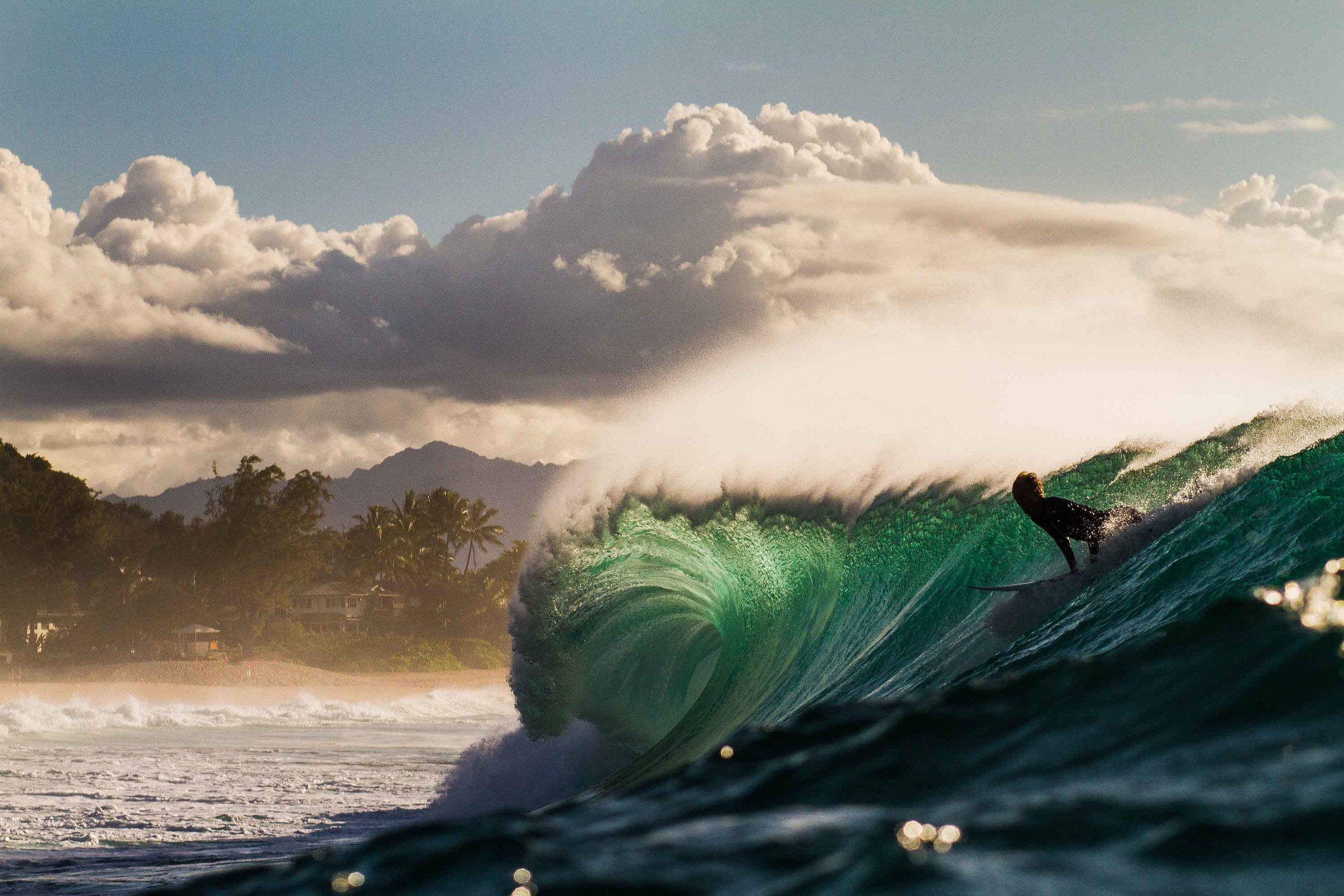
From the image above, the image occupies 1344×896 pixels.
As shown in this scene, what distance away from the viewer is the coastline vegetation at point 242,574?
80.8 meters

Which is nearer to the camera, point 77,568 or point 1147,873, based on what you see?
point 1147,873

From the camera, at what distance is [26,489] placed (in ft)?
263

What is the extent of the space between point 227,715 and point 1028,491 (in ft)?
145

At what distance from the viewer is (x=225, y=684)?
7512 centimetres

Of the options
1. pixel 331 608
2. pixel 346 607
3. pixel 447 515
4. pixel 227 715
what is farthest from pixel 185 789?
pixel 331 608

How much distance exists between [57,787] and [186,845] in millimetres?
8573

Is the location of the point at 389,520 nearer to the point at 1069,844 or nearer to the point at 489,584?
the point at 489,584

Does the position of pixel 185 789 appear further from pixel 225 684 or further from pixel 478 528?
pixel 478 528

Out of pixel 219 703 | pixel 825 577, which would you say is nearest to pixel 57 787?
pixel 825 577

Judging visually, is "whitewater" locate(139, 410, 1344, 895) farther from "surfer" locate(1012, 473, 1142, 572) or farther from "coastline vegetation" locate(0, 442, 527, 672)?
"coastline vegetation" locate(0, 442, 527, 672)

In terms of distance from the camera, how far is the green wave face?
20.2 feet

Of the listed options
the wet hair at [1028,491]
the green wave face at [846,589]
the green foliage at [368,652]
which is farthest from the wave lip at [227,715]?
the wet hair at [1028,491]


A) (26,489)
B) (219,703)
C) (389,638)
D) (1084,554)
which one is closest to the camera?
(1084,554)

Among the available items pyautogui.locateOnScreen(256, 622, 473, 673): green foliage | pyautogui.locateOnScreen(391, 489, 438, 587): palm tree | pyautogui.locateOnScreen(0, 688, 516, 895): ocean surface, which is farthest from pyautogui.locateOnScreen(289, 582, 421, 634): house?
pyautogui.locateOnScreen(0, 688, 516, 895): ocean surface
